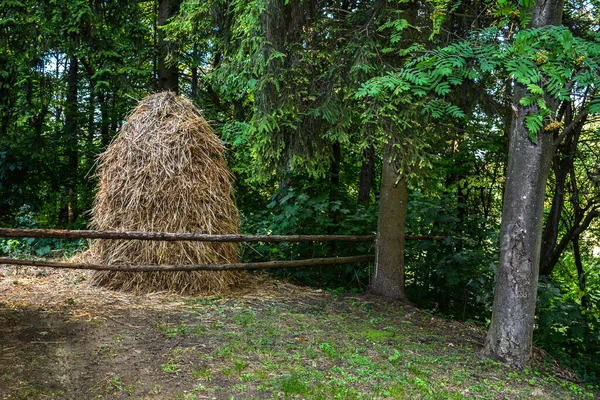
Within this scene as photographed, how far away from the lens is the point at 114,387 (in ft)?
10.4

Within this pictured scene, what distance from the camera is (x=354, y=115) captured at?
18.5 ft

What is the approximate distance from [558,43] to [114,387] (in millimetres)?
4135

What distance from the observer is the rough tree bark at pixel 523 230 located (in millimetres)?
4148

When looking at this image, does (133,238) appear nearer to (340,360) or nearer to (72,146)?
(340,360)

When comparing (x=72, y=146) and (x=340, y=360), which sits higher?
(x=72, y=146)

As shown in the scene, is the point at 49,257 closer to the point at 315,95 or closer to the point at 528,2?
the point at 315,95

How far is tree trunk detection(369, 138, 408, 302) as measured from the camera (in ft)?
19.6

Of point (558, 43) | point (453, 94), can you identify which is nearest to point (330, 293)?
point (453, 94)

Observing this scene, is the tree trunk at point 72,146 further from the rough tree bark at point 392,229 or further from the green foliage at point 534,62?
the green foliage at point 534,62

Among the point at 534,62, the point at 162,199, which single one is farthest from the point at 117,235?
the point at 534,62

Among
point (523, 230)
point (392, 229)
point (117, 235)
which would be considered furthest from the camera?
point (392, 229)

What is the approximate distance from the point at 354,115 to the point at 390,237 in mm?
1716

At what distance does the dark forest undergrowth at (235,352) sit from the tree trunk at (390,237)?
467 mm

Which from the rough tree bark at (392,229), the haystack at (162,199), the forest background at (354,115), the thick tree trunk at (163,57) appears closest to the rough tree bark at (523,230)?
the forest background at (354,115)
